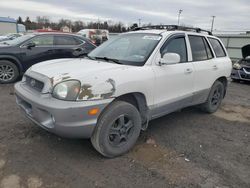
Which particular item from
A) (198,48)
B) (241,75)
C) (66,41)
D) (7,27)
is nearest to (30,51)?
(66,41)

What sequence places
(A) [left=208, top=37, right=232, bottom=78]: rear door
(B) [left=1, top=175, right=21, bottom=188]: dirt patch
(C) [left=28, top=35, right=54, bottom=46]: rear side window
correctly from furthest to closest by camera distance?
(C) [left=28, top=35, right=54, bottom=46]: rear side window < (A) [left=208, top=37, right=232, bottom=78]: rear door < (B) [left=1, top=175, right=21, bottom=188]: dirt patch

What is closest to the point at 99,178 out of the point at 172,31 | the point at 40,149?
the point at 40,149

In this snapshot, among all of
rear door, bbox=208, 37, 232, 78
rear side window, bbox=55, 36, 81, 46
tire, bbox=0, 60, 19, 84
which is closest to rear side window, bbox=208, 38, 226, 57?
rear door, bbox=208, 37, 232, 78

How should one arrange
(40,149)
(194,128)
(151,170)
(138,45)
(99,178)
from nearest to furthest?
1. (99,178)
2. (151,170)
3. (40,149)
4. (138,45)
5. (194,128)

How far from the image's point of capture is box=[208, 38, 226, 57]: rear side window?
5156 mm

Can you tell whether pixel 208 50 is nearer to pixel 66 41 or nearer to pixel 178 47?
pixel 178 47

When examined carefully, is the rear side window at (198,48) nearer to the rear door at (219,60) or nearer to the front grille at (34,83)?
the rear door at (219,60)

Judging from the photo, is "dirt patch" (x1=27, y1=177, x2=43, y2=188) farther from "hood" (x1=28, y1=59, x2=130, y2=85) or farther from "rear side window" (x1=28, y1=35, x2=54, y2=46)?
"rear side window" (x1=28, y1=35, x2=54, y2=46)

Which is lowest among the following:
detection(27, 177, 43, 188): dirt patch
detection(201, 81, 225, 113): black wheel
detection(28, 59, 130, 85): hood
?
detection(27, 177, 43, 188): dirt patch

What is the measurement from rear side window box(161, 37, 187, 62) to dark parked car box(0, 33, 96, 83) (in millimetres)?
3678

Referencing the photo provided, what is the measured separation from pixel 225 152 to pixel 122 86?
1.92 meters

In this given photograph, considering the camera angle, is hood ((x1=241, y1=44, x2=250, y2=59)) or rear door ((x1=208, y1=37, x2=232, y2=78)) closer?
rear door ((x1=208, y1=37, x2=232, y2=78))

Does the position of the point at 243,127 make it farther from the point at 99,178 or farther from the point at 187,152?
the point at 99,178

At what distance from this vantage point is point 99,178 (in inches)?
112
